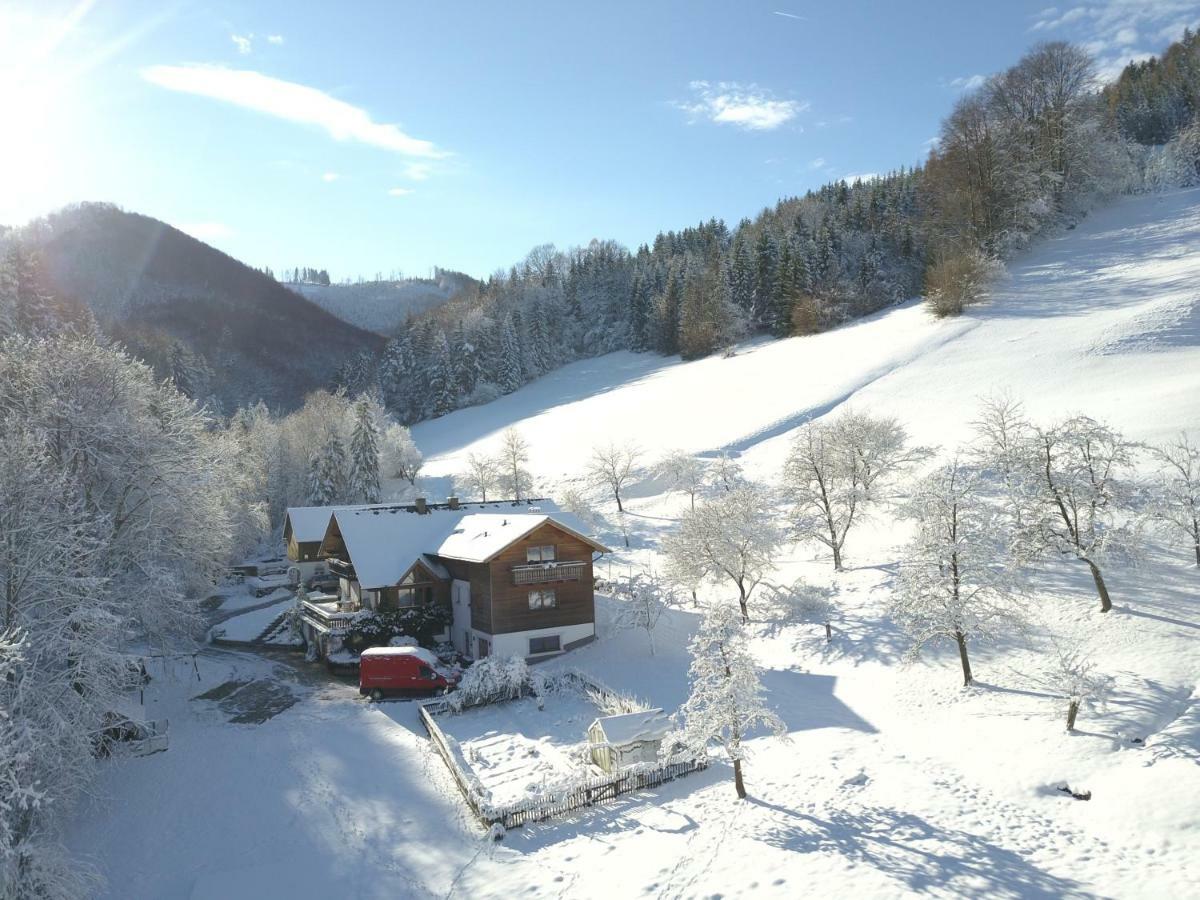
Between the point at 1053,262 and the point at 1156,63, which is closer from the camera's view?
the point at 1053,262

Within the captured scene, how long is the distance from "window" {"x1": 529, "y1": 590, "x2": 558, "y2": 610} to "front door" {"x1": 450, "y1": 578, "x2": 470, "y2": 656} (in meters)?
3.62

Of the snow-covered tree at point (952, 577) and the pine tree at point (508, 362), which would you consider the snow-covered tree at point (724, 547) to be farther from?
the pine tree at point (508, 362)

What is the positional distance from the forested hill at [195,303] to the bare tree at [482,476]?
98.3m

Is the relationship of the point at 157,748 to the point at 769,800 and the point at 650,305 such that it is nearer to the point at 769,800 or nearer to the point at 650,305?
the point at 769,800

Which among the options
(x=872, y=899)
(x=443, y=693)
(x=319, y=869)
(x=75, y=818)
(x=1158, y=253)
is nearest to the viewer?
(x=872, y=899)

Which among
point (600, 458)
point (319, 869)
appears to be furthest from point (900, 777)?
point (600, 458)

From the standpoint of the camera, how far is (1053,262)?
71812 mm

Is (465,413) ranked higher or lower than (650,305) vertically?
lower

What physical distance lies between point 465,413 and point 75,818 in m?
79.4

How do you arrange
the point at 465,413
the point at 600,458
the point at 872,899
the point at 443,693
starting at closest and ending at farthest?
the point at 872,899
the point at 443,693
the point at 600,458
the point at 465,413

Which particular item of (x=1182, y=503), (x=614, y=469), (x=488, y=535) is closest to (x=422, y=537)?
(x=488, y=535)

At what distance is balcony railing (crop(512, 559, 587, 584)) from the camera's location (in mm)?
31734

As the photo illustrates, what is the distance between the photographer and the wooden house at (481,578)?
104ft

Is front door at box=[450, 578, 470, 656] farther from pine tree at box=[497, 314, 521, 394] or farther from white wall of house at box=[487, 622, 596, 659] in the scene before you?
pine tree at box=[497, 314, 521, 394]
